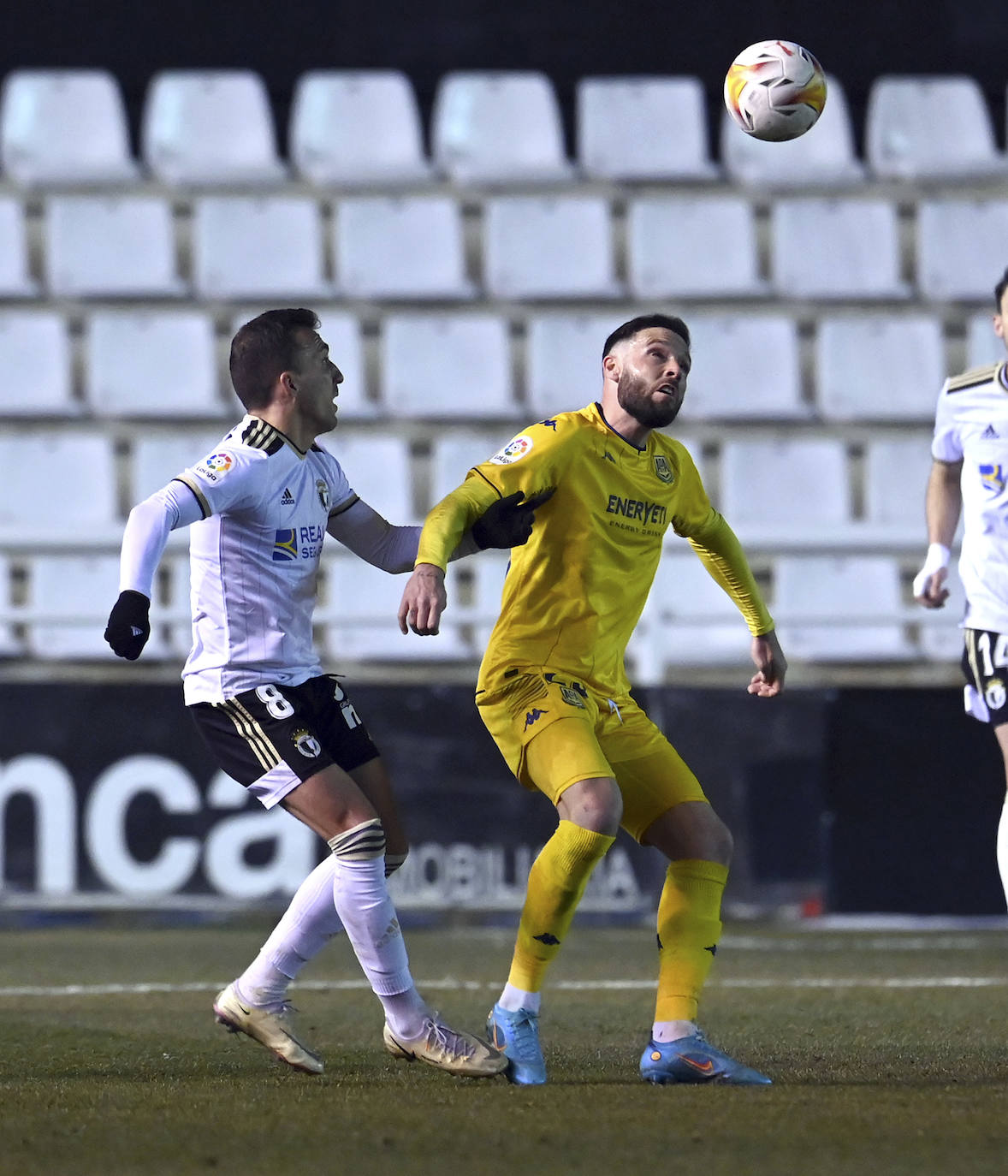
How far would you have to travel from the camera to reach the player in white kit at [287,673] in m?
4.40

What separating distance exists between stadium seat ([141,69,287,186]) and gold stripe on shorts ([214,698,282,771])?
25.2 feet

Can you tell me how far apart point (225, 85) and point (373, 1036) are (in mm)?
7935

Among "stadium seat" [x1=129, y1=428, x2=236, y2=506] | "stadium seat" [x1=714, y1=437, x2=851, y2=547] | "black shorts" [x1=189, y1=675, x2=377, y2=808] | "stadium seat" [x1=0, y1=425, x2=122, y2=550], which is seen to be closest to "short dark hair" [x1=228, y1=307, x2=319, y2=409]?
"black shorts" [x1=189, y1=675, x2=377, y2=808]

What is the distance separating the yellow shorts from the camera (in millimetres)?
4395

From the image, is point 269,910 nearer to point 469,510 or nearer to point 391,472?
point 391,472

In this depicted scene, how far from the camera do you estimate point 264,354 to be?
4.62 m

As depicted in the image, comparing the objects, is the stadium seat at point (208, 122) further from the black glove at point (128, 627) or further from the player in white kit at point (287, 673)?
the black glove at point (128, 627)

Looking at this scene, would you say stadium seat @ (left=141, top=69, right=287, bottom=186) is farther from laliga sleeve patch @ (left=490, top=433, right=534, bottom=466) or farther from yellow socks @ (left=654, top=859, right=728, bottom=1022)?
yellow socks @ (left=654, top=859, right=728, bottom=1022)

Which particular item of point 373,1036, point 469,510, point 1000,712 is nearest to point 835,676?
point 1000,712

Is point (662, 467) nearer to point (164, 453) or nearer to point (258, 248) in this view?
point (164, 453)

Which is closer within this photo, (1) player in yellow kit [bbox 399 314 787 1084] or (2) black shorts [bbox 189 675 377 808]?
(1) player in yellow kit [bbox 399 314 787 1084]

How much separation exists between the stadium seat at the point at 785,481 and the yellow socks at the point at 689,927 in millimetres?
6401

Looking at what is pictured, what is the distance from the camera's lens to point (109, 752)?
8.62 m

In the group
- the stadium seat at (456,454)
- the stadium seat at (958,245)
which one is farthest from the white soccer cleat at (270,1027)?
the stadium seat at (958,245)
